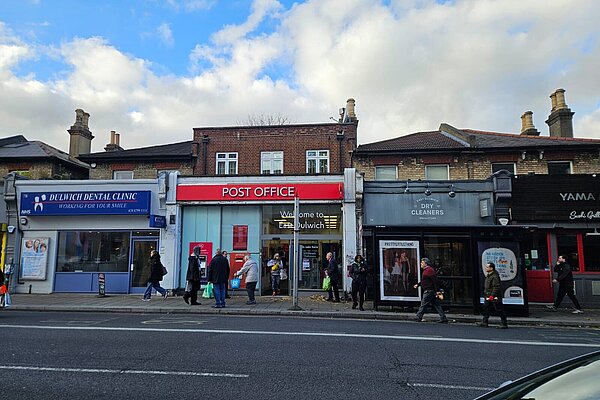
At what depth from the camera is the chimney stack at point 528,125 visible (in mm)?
25188

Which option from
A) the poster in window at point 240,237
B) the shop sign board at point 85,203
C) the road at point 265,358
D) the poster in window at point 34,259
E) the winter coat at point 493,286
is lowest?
the road at point 265,358

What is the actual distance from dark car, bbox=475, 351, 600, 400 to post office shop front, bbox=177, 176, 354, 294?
14.5 meters

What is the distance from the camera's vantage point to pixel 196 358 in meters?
6.78

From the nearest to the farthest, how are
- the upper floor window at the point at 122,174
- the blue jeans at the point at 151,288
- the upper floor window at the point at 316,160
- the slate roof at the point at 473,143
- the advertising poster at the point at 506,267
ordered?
the advertising poster at the point at 506,267 < the blue jeans at the point at 151,288 < the slate roof at the point at 473,143 < the upper floor window at the point at 316,160 < the upper floor window at the point at 122,174

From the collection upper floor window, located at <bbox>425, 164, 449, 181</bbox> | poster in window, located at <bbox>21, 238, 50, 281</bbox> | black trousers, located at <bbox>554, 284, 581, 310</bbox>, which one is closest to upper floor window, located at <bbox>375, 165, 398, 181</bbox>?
upper floor window, located at <bbox>425, 164, 449, 181</bbox>

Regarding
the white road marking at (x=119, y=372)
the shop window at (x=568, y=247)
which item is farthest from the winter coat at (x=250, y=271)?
the shop window at (x=568, y=247)

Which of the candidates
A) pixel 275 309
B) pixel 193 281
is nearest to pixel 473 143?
pixel 275 309

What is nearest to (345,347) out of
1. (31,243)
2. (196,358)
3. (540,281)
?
(196,358)

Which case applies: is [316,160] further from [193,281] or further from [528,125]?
[528,125]

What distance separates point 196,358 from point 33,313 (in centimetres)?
860

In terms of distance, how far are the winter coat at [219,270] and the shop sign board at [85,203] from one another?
5123 millimetres

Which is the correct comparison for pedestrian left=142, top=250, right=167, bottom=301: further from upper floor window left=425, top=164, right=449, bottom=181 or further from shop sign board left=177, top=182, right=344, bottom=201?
upper floor window left=425, top=164, right=449, bottom=181

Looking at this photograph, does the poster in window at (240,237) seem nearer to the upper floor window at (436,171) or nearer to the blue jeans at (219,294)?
the blue jeans at (219,294)

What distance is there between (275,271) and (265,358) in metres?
9.83
